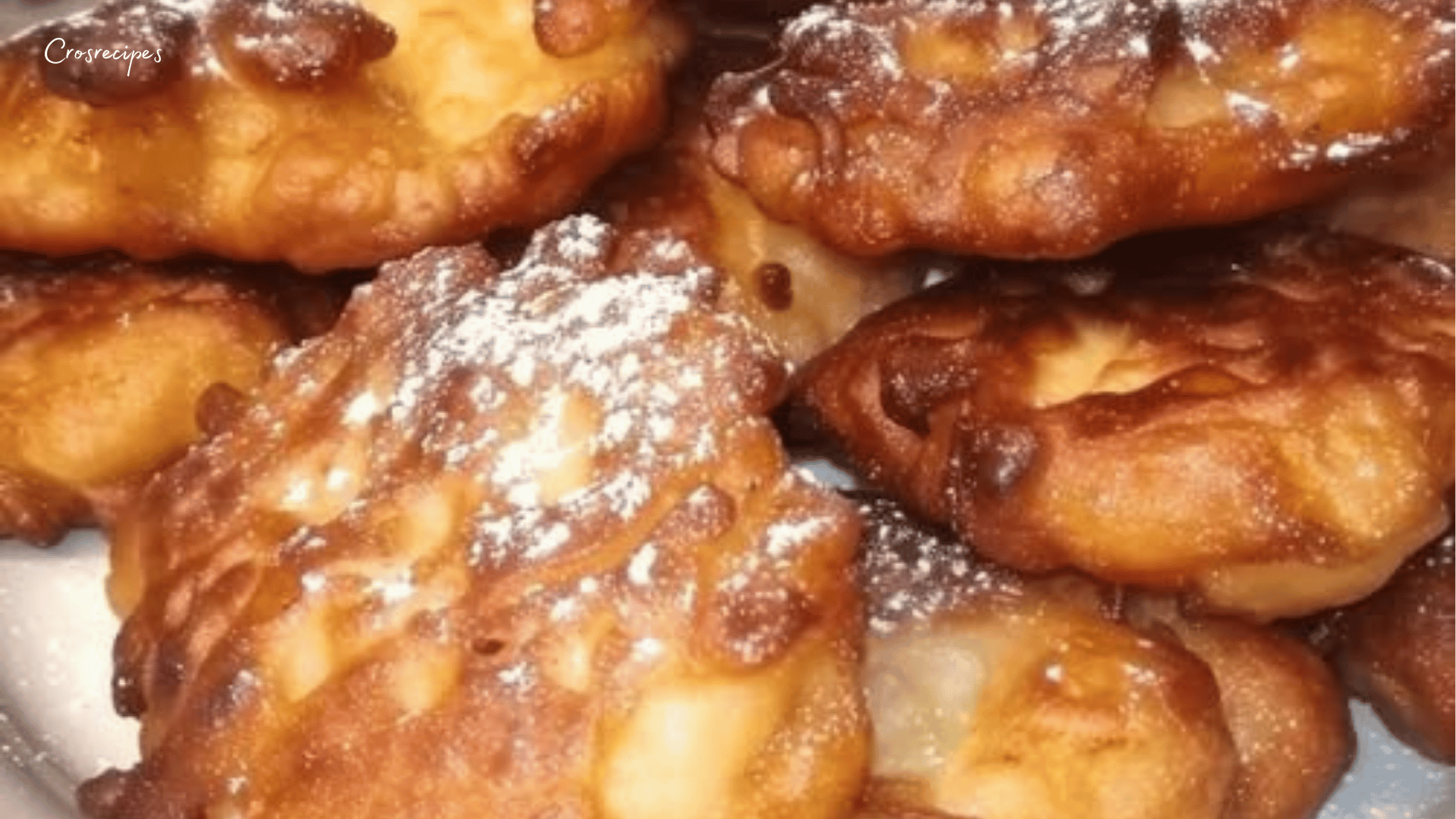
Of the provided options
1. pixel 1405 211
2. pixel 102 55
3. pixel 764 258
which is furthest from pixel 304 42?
pixel 1405 211

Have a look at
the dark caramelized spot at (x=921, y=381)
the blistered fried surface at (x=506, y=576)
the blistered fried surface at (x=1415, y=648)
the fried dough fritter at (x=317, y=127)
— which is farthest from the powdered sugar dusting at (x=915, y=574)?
the fried dough fritter at (x=317, y=127)

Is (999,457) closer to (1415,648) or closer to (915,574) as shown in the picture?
(915,574)

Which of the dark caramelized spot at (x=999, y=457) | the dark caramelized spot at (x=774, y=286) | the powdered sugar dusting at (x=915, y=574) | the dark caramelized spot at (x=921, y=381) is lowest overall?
the powdered sugar dusting at (x=915, y=574)

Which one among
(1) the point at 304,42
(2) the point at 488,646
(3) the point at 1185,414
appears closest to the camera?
(2) the point at 488,646

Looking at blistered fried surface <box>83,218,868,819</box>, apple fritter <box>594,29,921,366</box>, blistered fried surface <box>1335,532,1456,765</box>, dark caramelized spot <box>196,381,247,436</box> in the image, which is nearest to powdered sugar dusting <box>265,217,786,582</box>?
blistered fried surface <box>83,218,868,819</box>

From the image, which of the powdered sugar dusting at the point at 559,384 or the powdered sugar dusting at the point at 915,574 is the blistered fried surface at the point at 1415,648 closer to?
the powdered sugar dusting at the point at 915,574
